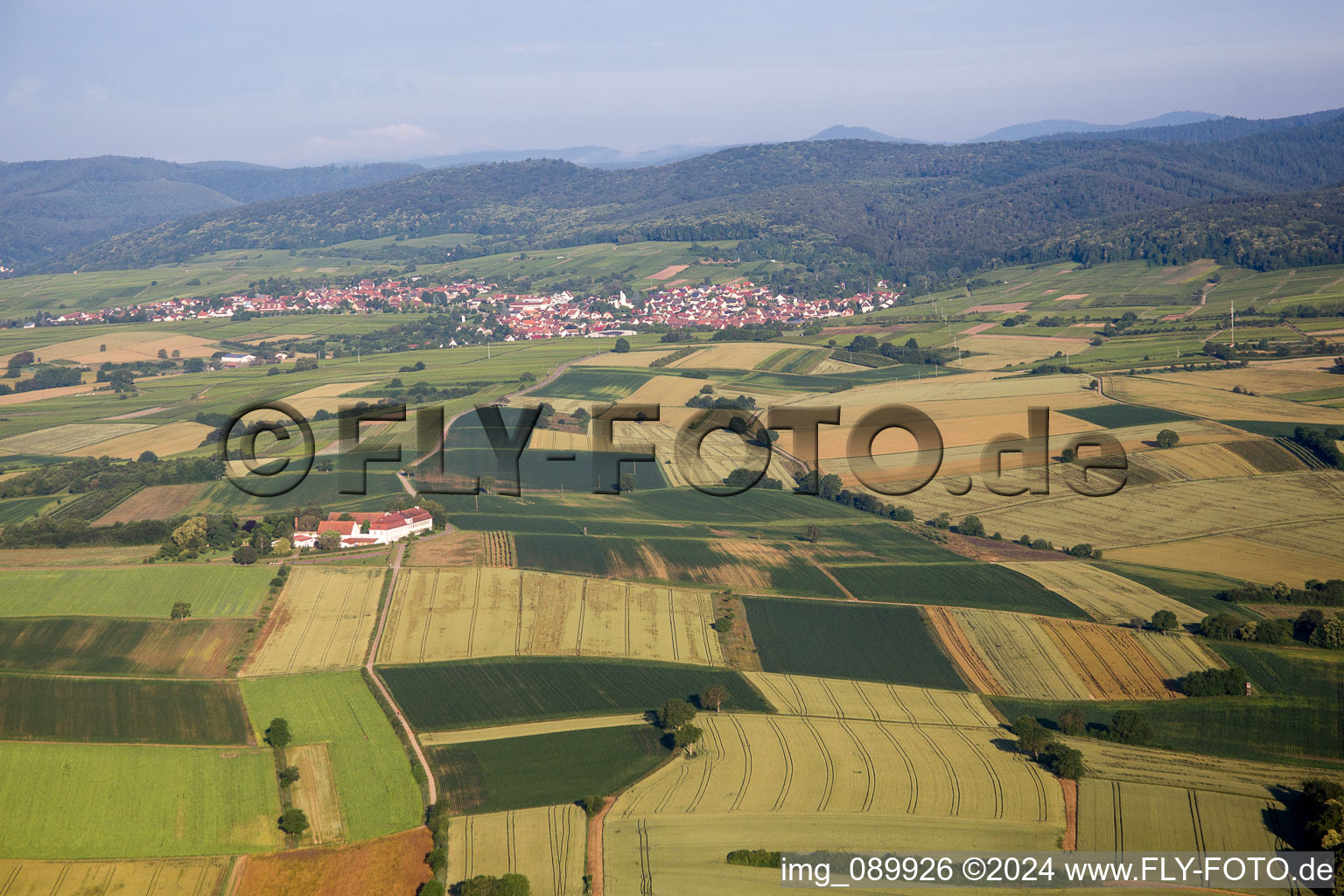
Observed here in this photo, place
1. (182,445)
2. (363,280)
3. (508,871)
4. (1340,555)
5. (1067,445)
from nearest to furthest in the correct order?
(508,871) → (1340,555) → (1067,445) → (182,445) → (363,280)

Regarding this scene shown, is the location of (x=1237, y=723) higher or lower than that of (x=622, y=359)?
lower

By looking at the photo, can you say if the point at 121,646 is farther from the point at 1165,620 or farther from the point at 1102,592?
the point at 1165,620

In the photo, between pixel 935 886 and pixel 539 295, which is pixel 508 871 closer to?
pixel 935 886

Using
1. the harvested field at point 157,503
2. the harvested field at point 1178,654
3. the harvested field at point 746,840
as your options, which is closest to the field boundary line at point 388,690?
the harvested field at point 746,840

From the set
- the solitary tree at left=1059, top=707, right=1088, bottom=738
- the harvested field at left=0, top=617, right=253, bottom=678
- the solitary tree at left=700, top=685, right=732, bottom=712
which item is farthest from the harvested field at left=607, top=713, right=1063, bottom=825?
the harvested field at left=0, top=617, right=253, bottom=678

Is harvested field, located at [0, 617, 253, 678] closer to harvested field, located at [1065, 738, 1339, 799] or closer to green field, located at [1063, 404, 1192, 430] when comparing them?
harvested field, located at [1065, 738, 1339, 799]

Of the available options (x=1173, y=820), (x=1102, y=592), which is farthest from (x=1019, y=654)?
(x=1173, y=820)

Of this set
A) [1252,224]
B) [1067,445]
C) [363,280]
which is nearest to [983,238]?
[1252,224]
